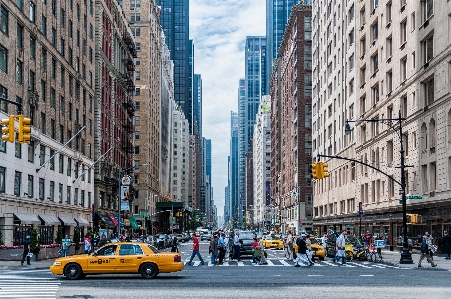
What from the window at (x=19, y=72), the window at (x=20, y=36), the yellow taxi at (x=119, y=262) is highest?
the window at (x=20, y=36)

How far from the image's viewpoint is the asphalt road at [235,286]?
19.7m

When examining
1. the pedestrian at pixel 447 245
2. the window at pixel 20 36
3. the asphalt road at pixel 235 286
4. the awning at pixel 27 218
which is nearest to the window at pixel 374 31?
the pedestrian at pixel 447 245

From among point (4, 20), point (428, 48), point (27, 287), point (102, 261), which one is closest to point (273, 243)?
point (428, 48)

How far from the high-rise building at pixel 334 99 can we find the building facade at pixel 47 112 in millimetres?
30746

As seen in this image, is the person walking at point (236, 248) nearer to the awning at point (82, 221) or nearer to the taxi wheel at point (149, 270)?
the taxi wheel at point (149, 270)

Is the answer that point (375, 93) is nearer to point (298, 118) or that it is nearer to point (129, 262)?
point (129, 262)

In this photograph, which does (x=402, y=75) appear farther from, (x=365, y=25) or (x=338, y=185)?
(x=338, y=185)

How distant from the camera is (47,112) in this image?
5647cm

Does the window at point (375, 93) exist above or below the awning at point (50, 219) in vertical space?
above

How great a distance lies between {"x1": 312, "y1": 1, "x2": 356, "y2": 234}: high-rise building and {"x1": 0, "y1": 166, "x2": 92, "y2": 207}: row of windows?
30938 millimetres

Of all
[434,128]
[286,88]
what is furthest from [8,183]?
[286,88]

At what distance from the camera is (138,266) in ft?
86.5

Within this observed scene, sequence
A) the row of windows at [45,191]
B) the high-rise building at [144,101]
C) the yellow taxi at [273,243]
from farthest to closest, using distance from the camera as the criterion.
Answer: the high-rise building at [144,101]
the yellow taxi at [273,243]
the row of windows at [45,191]

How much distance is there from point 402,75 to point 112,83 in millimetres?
43830
